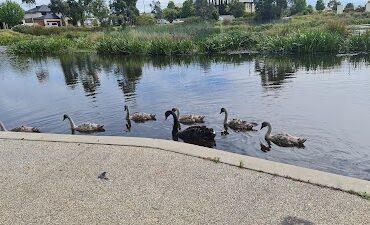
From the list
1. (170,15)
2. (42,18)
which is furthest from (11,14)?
(170,15)

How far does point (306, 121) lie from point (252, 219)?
6.92 m

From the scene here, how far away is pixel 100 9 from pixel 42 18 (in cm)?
2535

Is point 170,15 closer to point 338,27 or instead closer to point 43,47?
point 43,47

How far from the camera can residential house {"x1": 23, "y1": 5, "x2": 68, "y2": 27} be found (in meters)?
91.2

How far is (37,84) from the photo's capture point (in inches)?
832

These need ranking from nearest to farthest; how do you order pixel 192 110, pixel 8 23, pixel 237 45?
pixel 192 110 → pixel 237 45 → pixel 8 23

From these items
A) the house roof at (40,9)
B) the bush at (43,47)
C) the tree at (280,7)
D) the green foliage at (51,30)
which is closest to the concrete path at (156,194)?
the bush at (43,47)

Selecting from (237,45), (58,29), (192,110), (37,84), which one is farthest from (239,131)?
(58,29)

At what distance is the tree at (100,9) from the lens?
73250 mm

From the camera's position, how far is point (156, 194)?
550cm

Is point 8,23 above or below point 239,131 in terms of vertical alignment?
above

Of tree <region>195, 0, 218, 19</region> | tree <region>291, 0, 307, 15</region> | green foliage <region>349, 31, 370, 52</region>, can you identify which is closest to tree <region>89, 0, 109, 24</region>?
tree <region>195, 0, 218, 19</region>

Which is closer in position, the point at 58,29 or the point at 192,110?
the point at 192,110

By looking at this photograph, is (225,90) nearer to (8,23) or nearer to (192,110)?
(192,110)
